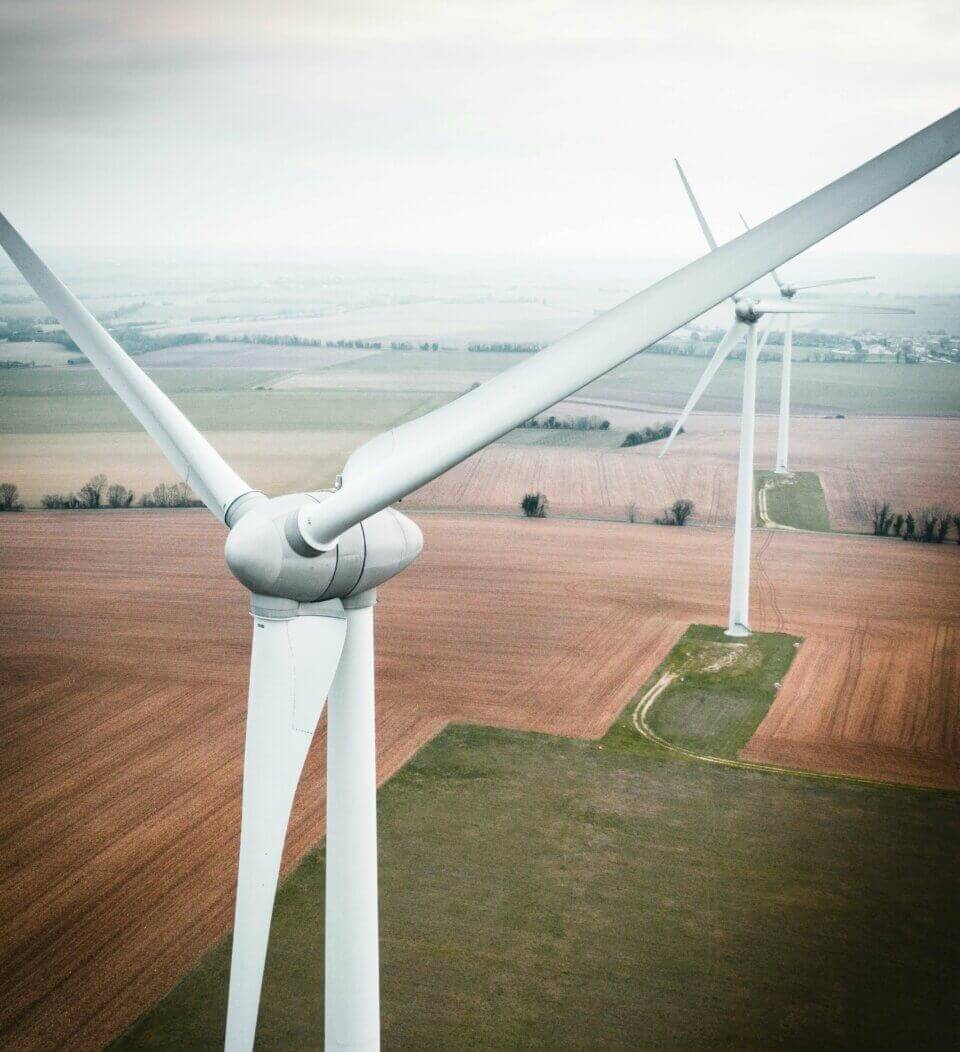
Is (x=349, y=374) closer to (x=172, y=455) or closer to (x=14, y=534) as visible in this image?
(x=14, y=534)

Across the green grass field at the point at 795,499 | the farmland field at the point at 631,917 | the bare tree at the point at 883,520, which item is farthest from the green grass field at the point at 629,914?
the bare tree at the point at 883,520

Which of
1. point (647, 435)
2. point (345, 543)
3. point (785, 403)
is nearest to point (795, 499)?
point (785, 403)

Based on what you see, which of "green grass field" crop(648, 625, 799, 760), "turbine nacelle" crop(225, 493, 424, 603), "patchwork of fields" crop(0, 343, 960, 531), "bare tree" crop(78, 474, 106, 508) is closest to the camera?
"turbine nacelle" crop(225, 493, 424, 603)

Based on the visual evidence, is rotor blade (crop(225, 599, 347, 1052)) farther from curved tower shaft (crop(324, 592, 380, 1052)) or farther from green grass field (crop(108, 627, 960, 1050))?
green grass field (crop(108, 627, 960, 1050))

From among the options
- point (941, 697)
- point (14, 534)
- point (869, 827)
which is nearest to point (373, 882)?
point (869, 827)

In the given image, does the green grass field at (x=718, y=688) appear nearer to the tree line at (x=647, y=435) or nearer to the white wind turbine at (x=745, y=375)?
the white wind turbine at (x=745, y=375)

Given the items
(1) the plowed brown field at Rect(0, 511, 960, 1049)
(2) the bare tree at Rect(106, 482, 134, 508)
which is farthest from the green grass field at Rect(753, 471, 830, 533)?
(2) the bare tree at Rect(106, 482, 134, 508)

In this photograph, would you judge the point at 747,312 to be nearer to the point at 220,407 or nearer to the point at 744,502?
the point at 744,502
